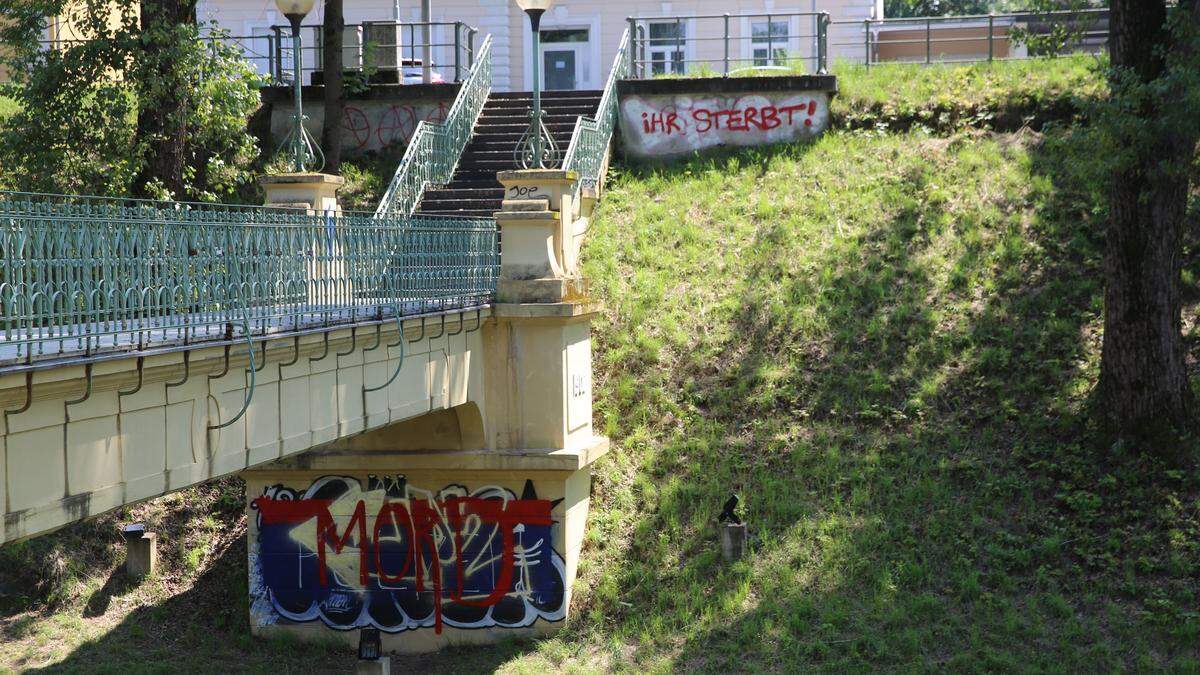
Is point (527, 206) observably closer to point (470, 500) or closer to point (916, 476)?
point (470, 500)

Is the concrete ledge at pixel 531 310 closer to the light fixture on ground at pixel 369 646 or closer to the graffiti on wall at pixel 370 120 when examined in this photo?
the light fixture on ground at pixel 369 646

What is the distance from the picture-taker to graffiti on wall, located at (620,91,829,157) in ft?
72.1

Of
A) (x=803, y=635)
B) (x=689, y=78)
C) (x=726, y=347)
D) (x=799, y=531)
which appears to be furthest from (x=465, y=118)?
(x=803, y=635)

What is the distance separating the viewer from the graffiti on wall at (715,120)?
865 inches

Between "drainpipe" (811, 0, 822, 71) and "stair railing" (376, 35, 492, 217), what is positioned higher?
"drainpipe" (811, 0, 822, 71)

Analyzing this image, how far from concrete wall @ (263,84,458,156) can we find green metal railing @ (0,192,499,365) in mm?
10558

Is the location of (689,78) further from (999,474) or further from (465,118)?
(999,474)

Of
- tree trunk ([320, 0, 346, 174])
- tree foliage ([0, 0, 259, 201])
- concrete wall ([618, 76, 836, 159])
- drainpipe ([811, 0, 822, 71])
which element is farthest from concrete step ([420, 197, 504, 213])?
drainpipe ([811, 0, 822, 71])

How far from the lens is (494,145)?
20875 millimetres

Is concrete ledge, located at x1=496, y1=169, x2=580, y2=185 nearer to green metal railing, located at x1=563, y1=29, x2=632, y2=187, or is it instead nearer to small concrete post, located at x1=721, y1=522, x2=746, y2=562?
green metal railing, located at x1=563, y1=29, x2=632, y2=187

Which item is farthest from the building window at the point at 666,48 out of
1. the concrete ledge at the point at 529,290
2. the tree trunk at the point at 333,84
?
the concrete ledge at the point at 529,290

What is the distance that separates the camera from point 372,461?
14367 mm

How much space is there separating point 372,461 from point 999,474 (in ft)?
23.7

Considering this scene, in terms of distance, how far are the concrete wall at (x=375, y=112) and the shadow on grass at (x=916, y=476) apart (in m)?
7.64
